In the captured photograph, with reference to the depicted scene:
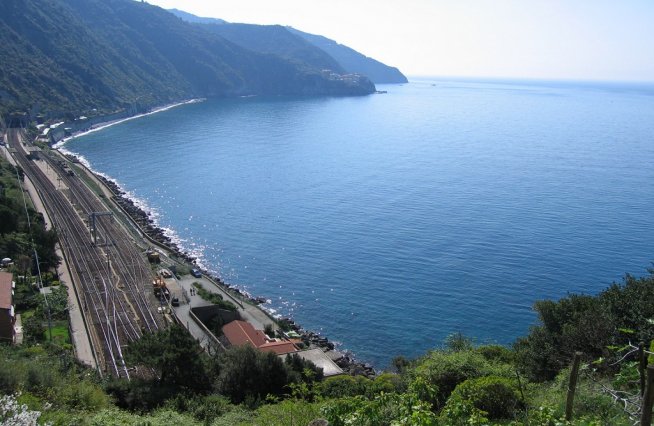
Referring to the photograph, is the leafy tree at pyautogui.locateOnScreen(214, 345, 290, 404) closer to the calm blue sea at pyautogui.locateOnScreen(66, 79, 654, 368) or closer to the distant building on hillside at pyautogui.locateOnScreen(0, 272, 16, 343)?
the distant building on hillside at pyautogui.locateOnScreen(0, 272, 16, 343)

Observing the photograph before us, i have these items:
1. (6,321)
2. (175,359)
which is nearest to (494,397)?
(175,359)

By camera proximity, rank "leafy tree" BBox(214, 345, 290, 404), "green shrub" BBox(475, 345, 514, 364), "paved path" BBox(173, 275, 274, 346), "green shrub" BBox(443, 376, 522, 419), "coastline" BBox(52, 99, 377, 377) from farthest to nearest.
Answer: "coastline" BBox(52, 99, 377, 377)
"paved path" BBox(173, 275, 274, 346)
"green shrub" BBox(475, 345, 514, 364)
"leafy tree" BBox(214, 345, 290, 404)
"green shrub" BBox(443, 376, 522, 419)

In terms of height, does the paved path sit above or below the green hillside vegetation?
below

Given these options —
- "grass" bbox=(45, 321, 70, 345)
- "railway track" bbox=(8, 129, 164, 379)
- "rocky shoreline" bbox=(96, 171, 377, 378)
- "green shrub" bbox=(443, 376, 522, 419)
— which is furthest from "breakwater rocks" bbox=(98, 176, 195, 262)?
"green shrub" bbox=(443, 376, 522, 419)

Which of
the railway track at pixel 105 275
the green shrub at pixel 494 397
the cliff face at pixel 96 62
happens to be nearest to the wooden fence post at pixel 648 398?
the green shrub at pixel 494 397

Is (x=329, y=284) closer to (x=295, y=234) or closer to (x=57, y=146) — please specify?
(x=295, y=234)

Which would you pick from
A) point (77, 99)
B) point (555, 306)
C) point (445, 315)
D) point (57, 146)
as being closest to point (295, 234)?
point (445, 315)
